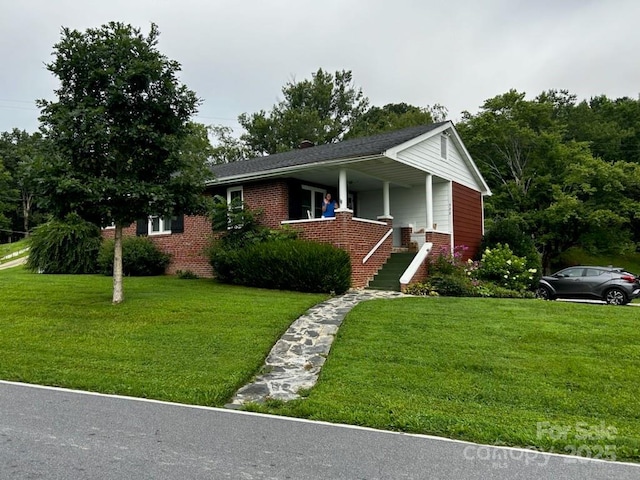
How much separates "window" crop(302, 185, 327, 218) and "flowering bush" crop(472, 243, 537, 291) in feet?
18.3

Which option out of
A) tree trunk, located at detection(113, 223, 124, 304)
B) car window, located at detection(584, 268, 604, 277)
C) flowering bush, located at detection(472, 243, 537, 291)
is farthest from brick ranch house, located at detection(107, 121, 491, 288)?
tree trunk, located at detection(113, 223, 124, 304)

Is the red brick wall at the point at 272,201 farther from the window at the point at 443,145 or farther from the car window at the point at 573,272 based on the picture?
the car window at the point at 573,272

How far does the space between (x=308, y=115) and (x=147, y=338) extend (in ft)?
117

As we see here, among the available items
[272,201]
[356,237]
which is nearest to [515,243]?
[356,237]

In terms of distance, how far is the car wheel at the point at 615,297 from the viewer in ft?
46.8

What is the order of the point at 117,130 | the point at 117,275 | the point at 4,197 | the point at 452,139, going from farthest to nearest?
the point at 4,197, the point at 452,139, the point at 117,275, the point at 117,130

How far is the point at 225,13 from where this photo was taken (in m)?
13.5

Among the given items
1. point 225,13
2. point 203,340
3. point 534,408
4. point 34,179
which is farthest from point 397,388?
point 225,13

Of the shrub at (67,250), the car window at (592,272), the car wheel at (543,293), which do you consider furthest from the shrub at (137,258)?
the car window at (592,272)

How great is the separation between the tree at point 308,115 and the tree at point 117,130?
1239 inches

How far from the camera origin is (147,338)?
294 inches

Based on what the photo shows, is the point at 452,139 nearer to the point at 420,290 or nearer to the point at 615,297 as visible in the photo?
the point at 420,290

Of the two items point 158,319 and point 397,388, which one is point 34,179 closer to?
point 158,319

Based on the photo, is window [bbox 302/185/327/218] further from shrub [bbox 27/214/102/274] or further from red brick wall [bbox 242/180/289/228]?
shrub [bbox 27/214/102/274]
